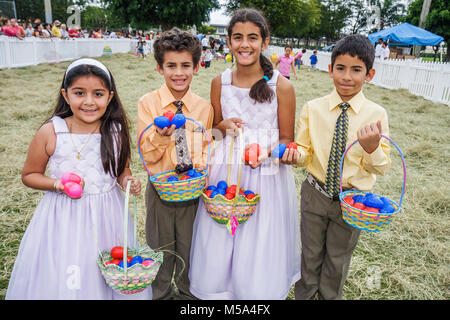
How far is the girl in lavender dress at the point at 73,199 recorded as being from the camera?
1.79m

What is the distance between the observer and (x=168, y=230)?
2.28m

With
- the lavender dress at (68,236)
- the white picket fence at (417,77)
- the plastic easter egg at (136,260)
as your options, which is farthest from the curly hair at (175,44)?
the white picket fence at (417,77)

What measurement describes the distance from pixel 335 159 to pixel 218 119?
87 centimetres

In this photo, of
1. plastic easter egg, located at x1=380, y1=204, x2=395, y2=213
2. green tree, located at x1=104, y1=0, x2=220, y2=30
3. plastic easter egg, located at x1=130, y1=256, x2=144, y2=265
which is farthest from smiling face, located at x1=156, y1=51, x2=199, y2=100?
green tree, located at x1=104, y1=0, x2=220, y2=30

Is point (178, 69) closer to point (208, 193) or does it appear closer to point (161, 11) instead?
point (208, 193)

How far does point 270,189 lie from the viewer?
2277mm

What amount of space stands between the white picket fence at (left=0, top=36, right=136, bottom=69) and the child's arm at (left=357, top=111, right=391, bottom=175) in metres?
14.2

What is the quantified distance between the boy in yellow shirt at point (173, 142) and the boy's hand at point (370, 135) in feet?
3.34

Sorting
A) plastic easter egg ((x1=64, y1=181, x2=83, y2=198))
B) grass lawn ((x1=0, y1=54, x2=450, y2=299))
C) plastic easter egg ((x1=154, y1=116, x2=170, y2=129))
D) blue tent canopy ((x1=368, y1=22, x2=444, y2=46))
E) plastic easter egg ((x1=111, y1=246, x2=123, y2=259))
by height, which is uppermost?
Result: blue tent canopy ((x1=368, y1=22, x2=444, y2=46))

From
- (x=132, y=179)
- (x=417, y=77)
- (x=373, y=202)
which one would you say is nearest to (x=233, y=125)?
(x=132, y=179)

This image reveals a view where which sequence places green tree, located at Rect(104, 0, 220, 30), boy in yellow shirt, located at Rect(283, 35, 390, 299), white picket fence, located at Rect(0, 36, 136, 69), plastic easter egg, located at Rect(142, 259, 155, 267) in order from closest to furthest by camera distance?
plastic easter egg, located at Rect(142, 259, 155, 267)
boy in yellow shirt, located at Rect(283, 35, 390, 299)
white picket fence, located at Rect(0, 36, 136, 69)
green tree, located at Rect(104, 0, 220, 30)

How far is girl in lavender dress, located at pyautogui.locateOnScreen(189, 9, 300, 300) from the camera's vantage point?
2.19 meters

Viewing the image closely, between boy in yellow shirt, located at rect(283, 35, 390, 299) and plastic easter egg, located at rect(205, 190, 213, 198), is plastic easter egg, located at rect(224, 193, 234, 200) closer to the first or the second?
plastic easter egg, located at rect(205, 190, 213, 198)

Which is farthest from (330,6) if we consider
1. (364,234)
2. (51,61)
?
(364,234)
